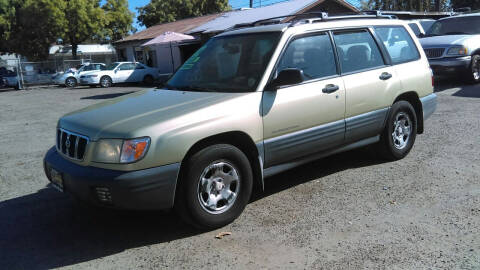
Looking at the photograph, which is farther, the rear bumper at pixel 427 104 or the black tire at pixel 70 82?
the black tire at pixel 70 82

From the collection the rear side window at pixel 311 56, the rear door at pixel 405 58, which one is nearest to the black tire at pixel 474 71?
the rear door at pixel 405 58

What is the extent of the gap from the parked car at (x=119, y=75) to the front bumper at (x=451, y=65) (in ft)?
58.2

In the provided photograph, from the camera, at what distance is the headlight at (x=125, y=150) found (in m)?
3.53

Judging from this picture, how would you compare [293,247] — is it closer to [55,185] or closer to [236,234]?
[236,234]

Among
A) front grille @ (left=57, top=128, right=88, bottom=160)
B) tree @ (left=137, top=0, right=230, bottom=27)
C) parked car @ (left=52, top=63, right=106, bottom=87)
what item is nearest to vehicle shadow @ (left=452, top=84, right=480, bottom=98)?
front grille @ (left=57, top=128, right=88, bottom=160)

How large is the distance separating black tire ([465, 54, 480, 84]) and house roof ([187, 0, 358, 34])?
9.63 meters

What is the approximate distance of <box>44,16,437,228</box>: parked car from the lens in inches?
141

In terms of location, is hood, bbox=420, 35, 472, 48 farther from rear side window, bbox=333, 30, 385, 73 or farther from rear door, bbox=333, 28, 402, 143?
rear side window, bbox=333, 30, 385, 73

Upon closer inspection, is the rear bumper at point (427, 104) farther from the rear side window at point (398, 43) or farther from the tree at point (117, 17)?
the tree at point (117, 17)

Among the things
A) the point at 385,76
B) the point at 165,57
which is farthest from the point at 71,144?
the point at 165,57

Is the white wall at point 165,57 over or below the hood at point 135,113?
over

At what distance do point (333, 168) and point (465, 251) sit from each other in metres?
2.37

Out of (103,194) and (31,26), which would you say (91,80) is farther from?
(103,194)

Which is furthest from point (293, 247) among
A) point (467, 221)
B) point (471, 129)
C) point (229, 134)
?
point (471, 129)
